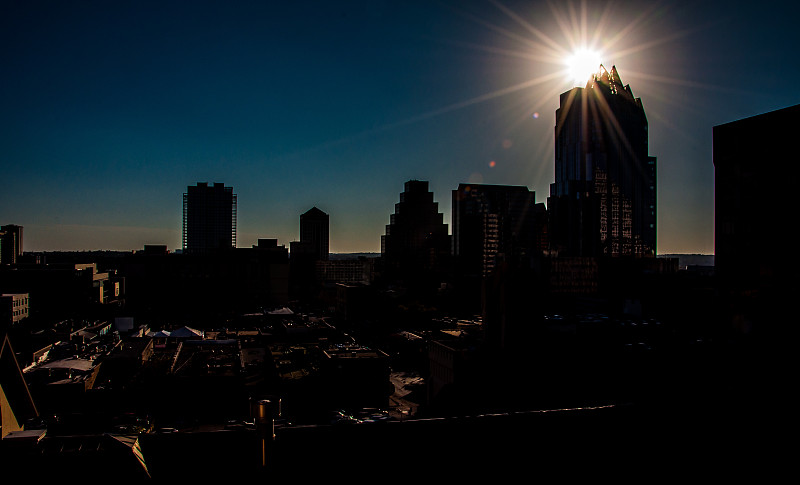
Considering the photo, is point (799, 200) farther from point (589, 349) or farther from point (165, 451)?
point (165, 451)

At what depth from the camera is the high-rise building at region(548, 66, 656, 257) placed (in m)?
119

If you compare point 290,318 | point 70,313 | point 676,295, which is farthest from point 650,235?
point 70,313

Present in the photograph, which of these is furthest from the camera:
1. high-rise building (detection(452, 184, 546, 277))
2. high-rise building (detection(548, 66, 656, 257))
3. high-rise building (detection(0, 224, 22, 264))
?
high-rise building (detection(452, 184, 546, 277))

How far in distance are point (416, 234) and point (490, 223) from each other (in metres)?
35.6

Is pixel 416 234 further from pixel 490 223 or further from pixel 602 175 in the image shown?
pixel 602 175

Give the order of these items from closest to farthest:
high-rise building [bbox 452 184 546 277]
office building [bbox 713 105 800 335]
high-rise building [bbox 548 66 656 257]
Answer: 1. office building [bbox 713 105 800 335]
2. high-rise building [bbox 548 66 656 257]
3. high-rise building [bbox 452 184 546 277]

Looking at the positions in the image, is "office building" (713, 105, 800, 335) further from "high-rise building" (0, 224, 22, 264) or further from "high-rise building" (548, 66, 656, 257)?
"high-rise building" (0, 224, 22, 264)

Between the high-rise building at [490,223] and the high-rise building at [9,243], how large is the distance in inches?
4158

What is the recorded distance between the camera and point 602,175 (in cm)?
12862

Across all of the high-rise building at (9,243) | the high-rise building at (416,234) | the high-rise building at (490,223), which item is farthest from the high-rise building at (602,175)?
the high-rise building at (9,243)

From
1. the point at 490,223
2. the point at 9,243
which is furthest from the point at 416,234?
the point at 9,243

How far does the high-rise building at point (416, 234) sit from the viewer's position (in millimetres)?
143125

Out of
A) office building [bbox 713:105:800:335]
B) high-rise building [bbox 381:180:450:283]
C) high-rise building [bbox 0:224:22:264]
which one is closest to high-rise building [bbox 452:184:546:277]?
high-rise building [bbox 381:180:450:283]

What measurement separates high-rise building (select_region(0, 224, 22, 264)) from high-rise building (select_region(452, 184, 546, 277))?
105603mm
